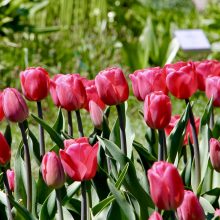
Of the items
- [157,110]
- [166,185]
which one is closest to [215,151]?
[157,110]

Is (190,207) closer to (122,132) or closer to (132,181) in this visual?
(132,181)

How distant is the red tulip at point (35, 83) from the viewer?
2.28 m

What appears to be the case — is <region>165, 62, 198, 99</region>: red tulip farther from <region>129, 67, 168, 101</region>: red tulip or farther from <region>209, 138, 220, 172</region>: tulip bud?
<region>209, 138, 220, 172</region>: tulip bud

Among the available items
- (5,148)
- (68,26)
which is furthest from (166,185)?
(68,26)

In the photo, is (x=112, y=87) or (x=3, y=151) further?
(x=112, y=87)

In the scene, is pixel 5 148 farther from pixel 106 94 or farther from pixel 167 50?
pixel 167 50

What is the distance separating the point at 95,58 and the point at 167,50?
0.74m

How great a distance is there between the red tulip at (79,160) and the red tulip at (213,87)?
601 mm

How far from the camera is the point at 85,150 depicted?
1.86 meters

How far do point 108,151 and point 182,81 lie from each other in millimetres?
294

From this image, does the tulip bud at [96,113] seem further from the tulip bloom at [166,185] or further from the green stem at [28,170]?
the tulip bloom at [166,185]

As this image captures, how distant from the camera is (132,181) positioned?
6.84ft

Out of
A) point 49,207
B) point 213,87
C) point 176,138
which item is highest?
point 213,87

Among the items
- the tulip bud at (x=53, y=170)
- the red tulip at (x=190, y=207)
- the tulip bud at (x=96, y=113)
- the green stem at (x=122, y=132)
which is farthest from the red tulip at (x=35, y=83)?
the red tulip at (x=190, y=207)
